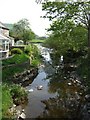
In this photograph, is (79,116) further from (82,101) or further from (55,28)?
(55,28)

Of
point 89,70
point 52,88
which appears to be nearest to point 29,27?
point 52,88

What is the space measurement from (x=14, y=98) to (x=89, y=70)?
840cm

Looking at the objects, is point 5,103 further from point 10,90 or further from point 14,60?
point 14,60

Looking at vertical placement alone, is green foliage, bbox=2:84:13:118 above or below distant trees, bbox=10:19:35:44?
below

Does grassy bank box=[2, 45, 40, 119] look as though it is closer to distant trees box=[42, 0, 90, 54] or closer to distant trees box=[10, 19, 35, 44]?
distant trees box=[42, 0, 90, 54]

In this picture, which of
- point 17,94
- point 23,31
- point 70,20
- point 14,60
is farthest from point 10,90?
point 23,31

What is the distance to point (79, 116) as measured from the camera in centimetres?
1812

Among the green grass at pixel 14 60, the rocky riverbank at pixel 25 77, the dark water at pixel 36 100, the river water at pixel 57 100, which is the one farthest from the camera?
the green grass at pixel 14 60

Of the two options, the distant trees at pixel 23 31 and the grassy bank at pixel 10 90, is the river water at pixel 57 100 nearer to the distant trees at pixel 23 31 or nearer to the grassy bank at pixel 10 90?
the grassy bank at pixel 10 90

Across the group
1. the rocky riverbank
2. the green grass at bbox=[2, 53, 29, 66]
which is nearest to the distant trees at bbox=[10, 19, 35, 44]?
the green grass at bbox=[2, 53, 29, 66]

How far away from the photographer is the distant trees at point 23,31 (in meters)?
79.1

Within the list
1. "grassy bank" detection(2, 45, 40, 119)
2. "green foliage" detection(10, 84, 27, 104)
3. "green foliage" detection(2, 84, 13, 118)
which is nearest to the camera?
"green foliage" detection(2, 84, 13, 118)

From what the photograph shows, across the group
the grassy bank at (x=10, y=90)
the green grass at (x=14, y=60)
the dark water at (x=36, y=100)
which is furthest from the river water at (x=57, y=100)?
the green grass at (x=14, y=60)

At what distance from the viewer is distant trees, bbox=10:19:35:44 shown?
79.1 meters
